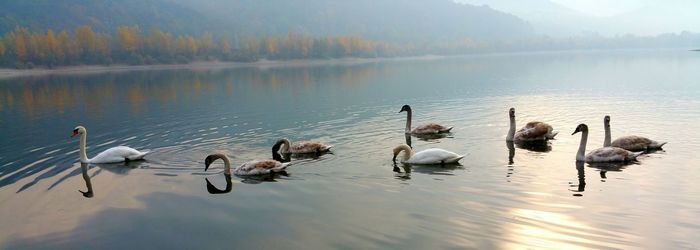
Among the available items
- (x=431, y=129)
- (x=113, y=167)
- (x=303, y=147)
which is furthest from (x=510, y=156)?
(x=113, y=167)

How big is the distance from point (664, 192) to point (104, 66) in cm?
13828

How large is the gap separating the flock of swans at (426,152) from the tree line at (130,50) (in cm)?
12086

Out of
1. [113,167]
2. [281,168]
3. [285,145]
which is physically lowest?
[113,167]

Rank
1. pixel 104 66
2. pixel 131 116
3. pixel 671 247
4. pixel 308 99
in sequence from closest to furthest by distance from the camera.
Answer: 1. pixel 671 247
2. pixel 131 116
3. pixel 308 99
4. pixel 104 66

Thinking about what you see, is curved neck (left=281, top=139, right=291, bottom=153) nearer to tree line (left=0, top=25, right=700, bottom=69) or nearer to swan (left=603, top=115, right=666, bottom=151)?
swan (left=603, top=115, right=666, bottom=151)

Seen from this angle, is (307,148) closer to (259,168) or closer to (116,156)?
(259,168)

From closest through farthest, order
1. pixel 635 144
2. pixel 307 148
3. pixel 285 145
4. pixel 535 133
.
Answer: pixel 635 144 < pixel 307 148 < pixel 285 145 < pixel 535 133

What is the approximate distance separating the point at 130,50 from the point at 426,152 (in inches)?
5502

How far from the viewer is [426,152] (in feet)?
59.5

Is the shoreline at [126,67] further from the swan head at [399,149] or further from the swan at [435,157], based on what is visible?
the swan at [435,157]

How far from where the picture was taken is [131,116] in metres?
37.2

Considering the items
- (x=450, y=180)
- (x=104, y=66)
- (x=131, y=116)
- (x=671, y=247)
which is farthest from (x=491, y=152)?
(x=104, y=66)

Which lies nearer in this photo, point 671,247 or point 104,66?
point 671,247

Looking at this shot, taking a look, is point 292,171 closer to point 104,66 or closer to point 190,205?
point 190,205
